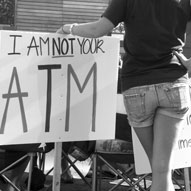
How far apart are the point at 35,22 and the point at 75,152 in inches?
278

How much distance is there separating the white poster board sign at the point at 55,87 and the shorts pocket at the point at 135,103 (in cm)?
55

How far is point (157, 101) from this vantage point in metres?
2.42

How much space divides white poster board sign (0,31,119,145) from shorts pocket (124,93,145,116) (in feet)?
1.81

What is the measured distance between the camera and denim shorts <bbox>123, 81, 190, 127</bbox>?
95.0 inches

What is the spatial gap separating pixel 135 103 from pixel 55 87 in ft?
2.12

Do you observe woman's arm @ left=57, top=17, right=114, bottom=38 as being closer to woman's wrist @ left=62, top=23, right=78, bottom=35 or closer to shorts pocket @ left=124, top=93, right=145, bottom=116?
woman's wrist @ left=62, top=23, right=78, bottom=35

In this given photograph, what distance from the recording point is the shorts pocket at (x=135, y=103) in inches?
96.2

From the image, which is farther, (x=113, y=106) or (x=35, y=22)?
(x=35, y=22)

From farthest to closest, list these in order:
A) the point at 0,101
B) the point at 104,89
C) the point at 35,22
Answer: the point at 35,22 < the point at 104,89 < the point at 0,101

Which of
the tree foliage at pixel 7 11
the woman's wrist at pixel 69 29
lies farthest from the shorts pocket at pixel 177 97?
the tree foliage at pixel 7 11

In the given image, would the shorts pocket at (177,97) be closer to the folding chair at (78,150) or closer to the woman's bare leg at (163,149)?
the woman's bare leg at (163,149)

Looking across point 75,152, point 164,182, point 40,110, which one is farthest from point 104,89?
point 75,152

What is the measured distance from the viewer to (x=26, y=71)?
2.84 m

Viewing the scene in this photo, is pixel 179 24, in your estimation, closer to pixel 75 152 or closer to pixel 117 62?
pixel 117 62
